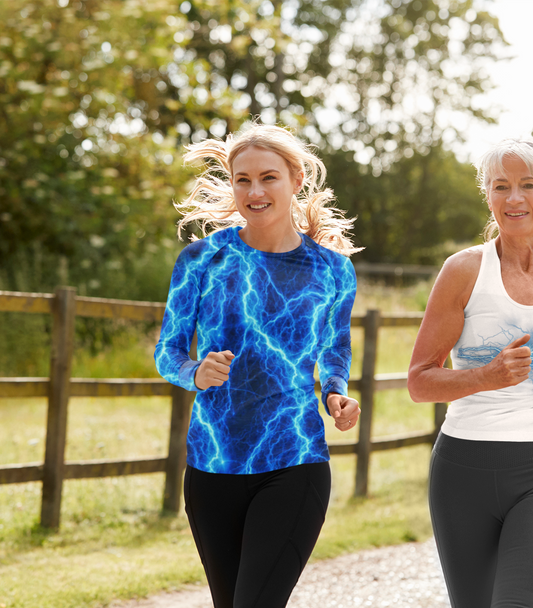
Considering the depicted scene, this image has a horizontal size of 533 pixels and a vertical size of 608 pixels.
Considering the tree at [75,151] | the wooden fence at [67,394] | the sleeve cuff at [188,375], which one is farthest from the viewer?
the tree at [75,151]

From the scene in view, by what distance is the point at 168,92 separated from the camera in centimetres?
2308

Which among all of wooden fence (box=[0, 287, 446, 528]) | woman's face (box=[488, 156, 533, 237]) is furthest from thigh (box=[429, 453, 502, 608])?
wooden fence (box=[0, 287, 446, 528])

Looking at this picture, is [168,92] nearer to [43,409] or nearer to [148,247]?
[148,247]

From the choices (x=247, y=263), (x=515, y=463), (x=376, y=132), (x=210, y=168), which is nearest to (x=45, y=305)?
(x=210, y=168)

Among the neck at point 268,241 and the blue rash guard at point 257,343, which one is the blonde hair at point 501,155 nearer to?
the blue rash guard at point 257,343

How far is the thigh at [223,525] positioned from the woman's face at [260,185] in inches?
32.6

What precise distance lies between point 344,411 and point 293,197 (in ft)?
2.64

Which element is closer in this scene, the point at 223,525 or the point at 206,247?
the point at 223,525

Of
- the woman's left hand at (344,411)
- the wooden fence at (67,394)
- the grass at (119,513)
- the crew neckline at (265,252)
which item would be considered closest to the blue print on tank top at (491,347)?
the woman's left hand at (344,411)

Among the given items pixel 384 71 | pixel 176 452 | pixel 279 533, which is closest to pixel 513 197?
pixel 279 533

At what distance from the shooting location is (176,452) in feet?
18.1

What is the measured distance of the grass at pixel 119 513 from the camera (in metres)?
4.09

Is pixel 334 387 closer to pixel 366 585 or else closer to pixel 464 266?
pixel 464 266

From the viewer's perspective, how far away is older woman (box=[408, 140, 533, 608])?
2.06 m
